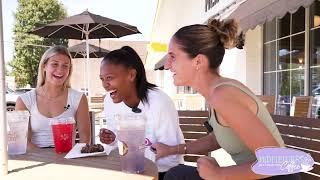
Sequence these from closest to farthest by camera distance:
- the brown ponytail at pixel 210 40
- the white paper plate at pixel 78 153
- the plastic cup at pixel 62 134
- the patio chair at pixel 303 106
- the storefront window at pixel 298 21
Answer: the brown ponytail at pixel 210 40, the white paper plate at pixel 78 153, the plastic cup at pixel 62 134, the patio chair at pixel 303 106, the storefront window at pixel 298 21

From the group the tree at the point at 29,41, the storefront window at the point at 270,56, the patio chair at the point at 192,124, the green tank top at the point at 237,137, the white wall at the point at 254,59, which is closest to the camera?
the green tank top at the point at 237,137

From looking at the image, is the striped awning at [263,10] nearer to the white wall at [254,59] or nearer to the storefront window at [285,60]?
the storefront window at [285,60]

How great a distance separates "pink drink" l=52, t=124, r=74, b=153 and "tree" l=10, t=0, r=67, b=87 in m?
27.2

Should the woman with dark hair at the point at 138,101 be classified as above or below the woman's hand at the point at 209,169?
above

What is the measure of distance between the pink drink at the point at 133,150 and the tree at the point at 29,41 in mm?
27710

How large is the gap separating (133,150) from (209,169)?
11.4 inches

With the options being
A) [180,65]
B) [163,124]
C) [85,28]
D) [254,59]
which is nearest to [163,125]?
[163,124]

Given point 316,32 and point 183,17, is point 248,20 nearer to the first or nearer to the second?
point 316,32

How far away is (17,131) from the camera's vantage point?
73.5 inches

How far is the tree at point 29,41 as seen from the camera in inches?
1131

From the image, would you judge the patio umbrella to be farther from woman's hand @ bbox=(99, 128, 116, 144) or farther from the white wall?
woman's hand @ bbox=(99, 128, 116, 144)

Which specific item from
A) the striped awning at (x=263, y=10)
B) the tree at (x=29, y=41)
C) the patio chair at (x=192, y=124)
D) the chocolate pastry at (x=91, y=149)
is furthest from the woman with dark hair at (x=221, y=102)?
the tree at (x=29, y=41)

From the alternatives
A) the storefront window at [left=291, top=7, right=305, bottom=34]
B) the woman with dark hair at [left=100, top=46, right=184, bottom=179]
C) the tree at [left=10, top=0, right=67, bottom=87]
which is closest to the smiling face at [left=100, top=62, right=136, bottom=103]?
the woman with dark hair at [left=100, top=46, right=184, bottom=179]

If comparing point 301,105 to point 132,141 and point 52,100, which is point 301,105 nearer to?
point 52,100
